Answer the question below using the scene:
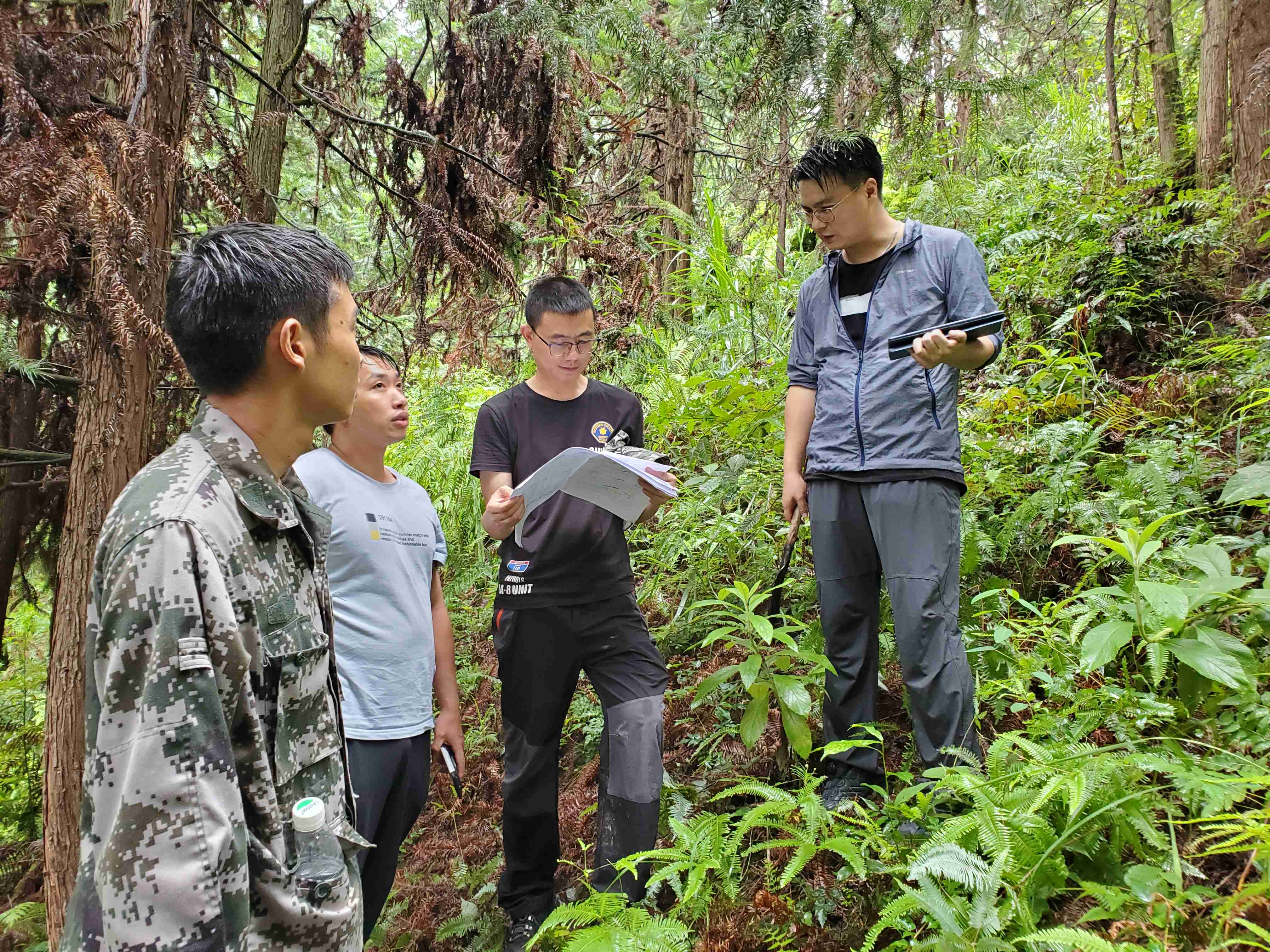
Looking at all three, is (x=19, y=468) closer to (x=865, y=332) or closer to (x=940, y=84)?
(x=865, y=332)

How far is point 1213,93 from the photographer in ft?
20.1

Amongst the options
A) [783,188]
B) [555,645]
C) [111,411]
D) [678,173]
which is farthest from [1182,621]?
[678,173]

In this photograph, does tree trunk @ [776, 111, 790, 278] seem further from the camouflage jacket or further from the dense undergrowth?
the camouflage jacket

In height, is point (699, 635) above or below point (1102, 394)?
below

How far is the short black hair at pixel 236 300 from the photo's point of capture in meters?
1.50

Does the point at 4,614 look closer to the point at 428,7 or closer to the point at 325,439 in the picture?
the point at 325,439

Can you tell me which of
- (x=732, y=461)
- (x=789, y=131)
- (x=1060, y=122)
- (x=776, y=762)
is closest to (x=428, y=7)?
(x=789, y=131)

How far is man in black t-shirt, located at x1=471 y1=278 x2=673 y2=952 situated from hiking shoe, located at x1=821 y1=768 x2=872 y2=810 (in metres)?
0.65

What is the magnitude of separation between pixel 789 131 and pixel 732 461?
6.00ft

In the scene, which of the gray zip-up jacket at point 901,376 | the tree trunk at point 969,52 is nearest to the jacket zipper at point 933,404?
the gray zip-up jacket at point 901,376

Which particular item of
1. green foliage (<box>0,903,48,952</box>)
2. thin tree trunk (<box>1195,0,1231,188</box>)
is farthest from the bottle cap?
thin tree trunk (<box>1195,0,1231,188</box>)

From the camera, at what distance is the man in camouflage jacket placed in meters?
1.18

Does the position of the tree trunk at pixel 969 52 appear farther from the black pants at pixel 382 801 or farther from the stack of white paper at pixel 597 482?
the black pants at pixel 382 801

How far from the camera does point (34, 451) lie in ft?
13.3
